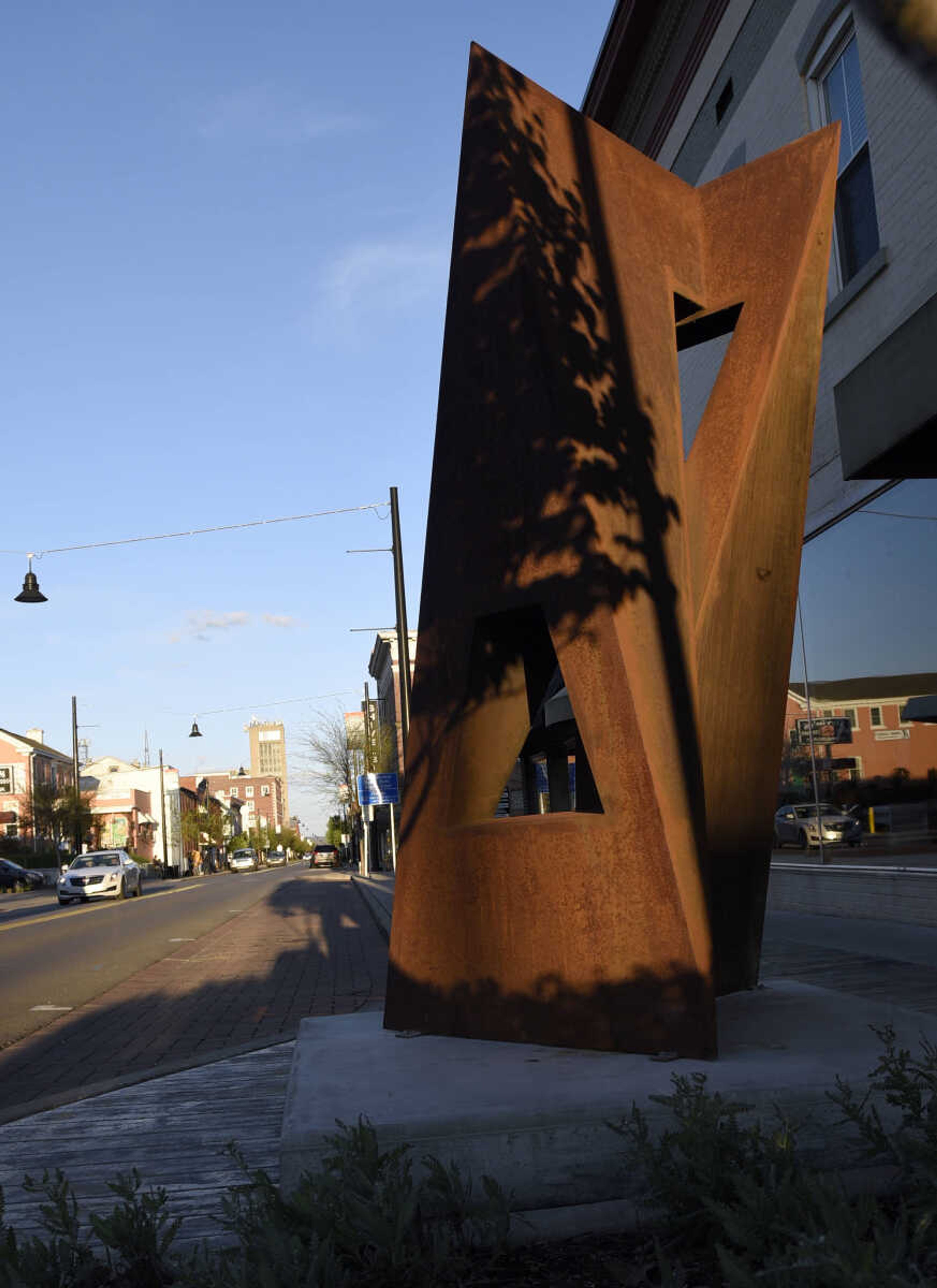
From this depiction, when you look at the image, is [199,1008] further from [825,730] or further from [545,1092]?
[825,730]

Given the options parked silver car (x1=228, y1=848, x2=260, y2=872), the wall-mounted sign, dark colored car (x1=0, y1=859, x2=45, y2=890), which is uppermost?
the wall-mounted sign

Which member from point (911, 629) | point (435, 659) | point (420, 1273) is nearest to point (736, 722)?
point (435, 659)

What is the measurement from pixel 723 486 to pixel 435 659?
1534 millimetres

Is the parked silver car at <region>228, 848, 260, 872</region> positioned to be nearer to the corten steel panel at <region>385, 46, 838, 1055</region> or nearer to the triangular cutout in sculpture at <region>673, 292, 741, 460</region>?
the triangular cutout in sculpture at <region>673, 292, 741, 460</region>

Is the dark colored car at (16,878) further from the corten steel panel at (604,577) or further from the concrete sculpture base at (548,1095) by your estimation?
the concrete sculpture base at (548,1095)

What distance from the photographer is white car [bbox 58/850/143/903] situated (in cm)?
3281

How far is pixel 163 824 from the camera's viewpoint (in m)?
93.4

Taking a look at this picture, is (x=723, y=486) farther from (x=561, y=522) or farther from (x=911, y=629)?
(x=911, y=629)

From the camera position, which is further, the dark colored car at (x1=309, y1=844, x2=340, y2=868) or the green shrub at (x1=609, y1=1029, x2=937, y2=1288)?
the dark colored car at (x1=309, y1=844, x2=340, y2=868)

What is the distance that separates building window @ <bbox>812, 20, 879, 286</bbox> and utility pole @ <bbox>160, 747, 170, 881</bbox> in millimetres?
71327

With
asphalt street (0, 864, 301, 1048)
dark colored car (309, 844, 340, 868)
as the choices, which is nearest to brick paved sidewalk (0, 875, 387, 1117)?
asphalt street (0, 864, 301, 1048)

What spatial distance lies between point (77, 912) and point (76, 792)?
33.3 metres

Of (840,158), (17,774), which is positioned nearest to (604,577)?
(840,158)

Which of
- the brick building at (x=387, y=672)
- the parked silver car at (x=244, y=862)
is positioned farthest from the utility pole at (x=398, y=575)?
the parked silver car at (x=244, y=862)
